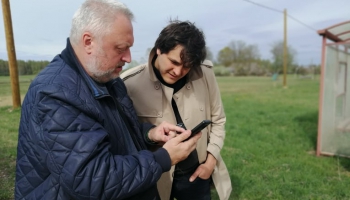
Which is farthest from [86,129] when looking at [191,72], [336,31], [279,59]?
[279,59]

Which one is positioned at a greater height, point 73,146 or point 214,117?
point 73,146

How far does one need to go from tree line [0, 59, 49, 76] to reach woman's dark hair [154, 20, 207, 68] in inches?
97.2

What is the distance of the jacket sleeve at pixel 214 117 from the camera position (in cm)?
232

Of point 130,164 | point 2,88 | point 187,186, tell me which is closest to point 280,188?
point 187,186

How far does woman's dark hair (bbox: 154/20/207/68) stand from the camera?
2004mm

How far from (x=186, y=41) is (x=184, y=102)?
1.47 feet

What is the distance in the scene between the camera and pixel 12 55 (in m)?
4.21

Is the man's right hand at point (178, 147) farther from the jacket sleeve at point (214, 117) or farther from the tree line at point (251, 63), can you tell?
the tree line at point (251, 63)

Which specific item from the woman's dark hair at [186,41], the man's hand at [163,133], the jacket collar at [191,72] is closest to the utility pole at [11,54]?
the jacket collar at [191,72]

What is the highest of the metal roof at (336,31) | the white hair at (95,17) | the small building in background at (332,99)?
the metal roof at (336,31)

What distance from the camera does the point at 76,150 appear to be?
47.6 inches

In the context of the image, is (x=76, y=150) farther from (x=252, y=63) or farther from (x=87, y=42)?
(x=252, y=63)

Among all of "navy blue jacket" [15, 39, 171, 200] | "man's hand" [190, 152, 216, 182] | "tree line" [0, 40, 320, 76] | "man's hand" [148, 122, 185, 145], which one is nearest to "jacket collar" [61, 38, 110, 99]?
"navy blue jacket" [15, 39, 171, 200]

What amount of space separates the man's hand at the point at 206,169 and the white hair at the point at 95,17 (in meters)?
1.27
